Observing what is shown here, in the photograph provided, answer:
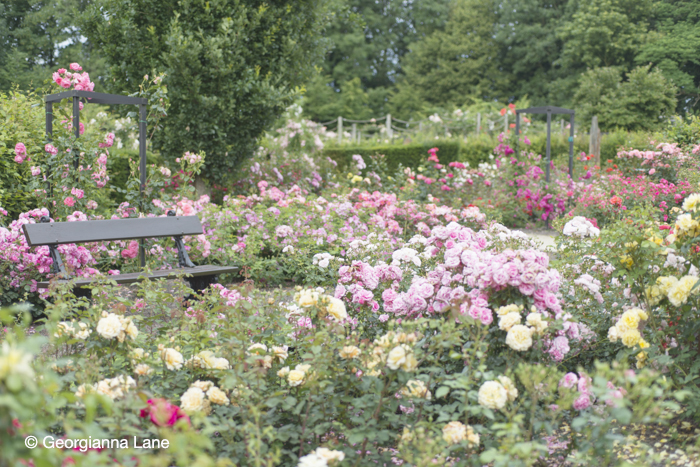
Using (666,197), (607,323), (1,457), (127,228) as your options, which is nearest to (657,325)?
(607,323)

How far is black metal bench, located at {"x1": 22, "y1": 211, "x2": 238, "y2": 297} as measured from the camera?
402 cm

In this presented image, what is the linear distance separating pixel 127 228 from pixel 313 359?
2999 mm

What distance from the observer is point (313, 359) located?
2.03 metres

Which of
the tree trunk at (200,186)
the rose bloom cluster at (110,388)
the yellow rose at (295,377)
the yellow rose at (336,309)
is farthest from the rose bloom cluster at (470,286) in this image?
the tree trunk at (200,186)

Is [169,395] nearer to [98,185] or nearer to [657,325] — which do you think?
[657,325]

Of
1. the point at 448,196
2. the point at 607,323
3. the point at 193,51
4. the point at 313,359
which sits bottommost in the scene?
the point at 448,196

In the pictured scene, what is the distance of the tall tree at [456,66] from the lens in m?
28.9

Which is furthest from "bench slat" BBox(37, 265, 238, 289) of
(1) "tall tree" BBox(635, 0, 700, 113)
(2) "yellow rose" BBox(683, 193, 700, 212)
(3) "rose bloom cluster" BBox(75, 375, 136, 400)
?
(1) "tall tree" BBox(635, 0, 700, 113)

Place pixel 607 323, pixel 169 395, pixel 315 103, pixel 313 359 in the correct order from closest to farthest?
1. pixel 313 359
2. pixel 169 395
3. pixel 607 323
4. pixel 315 103

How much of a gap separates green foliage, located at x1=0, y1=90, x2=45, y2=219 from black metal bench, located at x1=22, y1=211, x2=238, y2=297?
1230 millimetres

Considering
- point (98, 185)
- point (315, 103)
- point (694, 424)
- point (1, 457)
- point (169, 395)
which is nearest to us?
point (1, 457)

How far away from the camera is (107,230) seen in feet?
14.3

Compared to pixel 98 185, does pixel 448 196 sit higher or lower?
lower

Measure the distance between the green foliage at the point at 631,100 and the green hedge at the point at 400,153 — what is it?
7781mm
